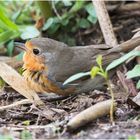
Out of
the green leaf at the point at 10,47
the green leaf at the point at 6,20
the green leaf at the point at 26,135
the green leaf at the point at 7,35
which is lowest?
the green leaf at the point at 26,135

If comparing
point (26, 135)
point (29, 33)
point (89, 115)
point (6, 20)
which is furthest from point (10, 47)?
point (26, 135)

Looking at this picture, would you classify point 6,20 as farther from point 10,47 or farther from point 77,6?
point 77,6

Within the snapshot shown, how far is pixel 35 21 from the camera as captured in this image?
21.2ft

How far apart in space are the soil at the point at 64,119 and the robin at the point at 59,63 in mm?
111

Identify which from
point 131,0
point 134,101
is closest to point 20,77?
point 134,101

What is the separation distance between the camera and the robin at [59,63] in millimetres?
4938

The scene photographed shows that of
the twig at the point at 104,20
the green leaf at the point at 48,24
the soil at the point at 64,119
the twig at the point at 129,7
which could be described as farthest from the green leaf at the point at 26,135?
the twig at the point at 129,7

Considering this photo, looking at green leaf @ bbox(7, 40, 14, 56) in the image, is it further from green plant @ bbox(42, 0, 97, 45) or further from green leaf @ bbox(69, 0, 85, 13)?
green leaf @ bbox(69, 0, 85, 13)

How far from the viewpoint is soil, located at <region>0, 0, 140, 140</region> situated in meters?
3.52

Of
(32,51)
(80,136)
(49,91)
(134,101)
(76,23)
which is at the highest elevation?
(76,23)

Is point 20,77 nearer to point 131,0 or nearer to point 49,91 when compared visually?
point 49,91

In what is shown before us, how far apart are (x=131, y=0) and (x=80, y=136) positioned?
10.4ft

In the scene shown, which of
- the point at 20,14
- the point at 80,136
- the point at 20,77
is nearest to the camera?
the point at 80,136

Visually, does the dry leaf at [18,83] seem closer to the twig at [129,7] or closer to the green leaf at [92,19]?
the green leaf at [92,19]
